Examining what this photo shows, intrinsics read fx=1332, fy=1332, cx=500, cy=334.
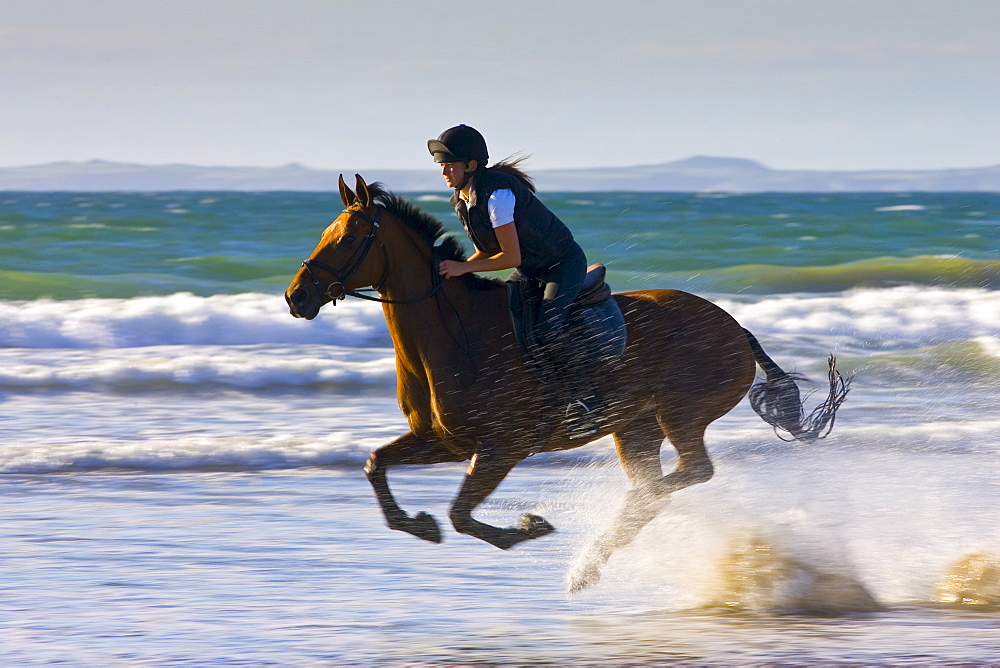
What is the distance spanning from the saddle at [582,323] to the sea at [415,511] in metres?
Result: 1.12

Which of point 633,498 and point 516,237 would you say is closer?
point 516,237

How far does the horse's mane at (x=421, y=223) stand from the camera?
18.7ft

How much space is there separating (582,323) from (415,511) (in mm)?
2554

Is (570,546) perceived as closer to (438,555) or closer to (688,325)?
(438,555)

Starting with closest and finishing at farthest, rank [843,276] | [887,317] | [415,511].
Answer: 1. [415,511]
2. [887,317]
3. [843,276]

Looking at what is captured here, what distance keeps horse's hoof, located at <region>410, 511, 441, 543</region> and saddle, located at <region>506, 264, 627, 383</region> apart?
2.52 ft

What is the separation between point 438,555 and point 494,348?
1.61 meters

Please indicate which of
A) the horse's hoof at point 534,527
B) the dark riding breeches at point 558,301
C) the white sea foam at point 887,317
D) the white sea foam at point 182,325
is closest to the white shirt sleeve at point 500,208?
the dark riding breeches at point 558,301

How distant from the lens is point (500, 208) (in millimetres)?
5539

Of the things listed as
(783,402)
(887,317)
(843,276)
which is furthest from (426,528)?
(843,276)

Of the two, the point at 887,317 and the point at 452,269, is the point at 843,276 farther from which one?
the point at 452,269

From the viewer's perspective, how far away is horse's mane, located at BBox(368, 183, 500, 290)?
225 inches

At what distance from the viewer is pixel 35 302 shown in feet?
65.7

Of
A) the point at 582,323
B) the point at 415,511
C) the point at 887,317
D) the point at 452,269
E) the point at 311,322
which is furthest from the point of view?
the point at 887,317
